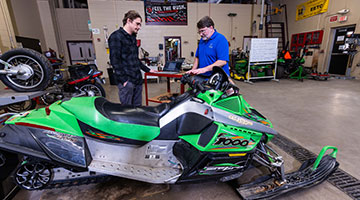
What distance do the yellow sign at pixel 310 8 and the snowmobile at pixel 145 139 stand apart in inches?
359

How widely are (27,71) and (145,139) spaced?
186 centimetres

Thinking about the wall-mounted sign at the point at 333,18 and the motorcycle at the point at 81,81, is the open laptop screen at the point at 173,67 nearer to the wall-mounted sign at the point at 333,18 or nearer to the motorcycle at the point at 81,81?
the motorcycle at the point at 81,81

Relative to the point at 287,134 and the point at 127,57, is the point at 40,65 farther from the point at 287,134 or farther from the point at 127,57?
the point at 287,134

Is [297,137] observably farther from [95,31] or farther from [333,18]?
[95,31]

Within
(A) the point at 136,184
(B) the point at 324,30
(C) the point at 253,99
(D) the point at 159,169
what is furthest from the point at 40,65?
(B) the point at 324,30

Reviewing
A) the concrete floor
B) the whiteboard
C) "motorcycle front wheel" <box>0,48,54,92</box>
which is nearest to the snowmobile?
the concrete floor

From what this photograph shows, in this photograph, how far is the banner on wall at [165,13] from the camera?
8.09 metres

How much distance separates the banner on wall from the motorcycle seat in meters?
7.85

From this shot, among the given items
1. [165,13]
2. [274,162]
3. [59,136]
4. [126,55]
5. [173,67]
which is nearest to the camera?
[59,136]

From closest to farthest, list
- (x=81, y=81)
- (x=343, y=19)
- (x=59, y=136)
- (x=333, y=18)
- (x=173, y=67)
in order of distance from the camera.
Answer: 1. (x=59, y=136)
2. (x=173, y=67)
3. (x=81, y=81)
4. (x=343, y=19)
5. (x=333, y=18)

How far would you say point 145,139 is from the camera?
4.36 feet

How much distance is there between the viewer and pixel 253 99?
14.1ft

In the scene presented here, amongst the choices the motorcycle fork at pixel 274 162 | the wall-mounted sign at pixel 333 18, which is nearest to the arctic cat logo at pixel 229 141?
the motorcycle fork at pixel 274 162

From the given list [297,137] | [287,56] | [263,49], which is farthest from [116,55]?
[287,56]
